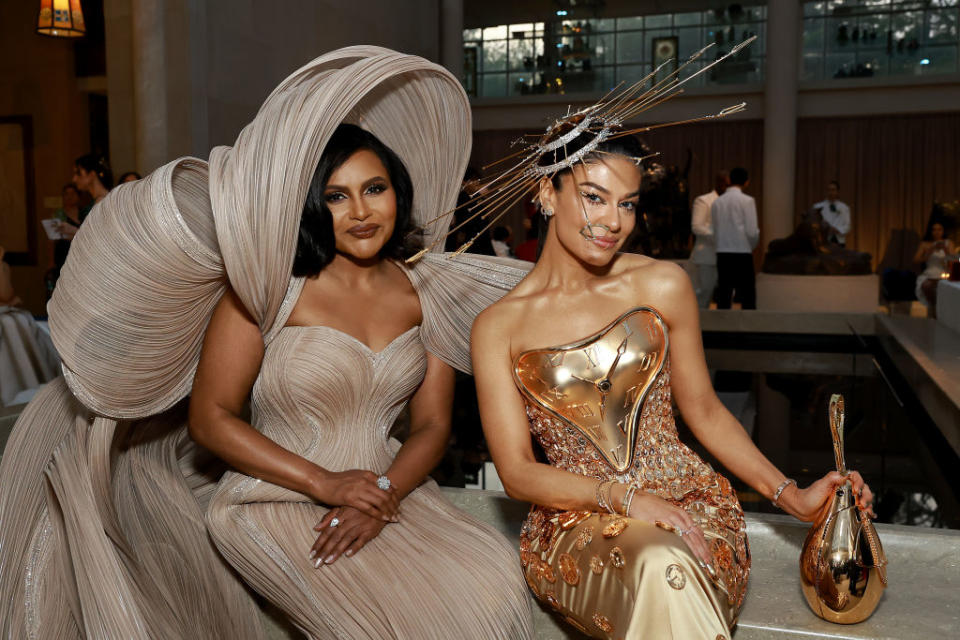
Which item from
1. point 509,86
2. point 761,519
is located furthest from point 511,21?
point 761,519

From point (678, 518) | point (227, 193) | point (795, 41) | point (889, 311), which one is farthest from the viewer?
point (795, 41)

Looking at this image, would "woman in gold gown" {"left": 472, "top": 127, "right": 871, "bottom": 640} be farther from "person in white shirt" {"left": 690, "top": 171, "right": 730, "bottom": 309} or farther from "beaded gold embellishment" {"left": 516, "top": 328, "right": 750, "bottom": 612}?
"person in white shirt" {"left": 690, "top": 171, "right": 730, "bottom": 309}

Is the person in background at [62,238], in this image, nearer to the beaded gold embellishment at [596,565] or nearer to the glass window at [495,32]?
the beaded gold embellishment at [596,565]

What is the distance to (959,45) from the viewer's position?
14.1 meters

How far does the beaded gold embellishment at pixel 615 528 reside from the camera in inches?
69.8

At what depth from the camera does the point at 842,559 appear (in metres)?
1.87

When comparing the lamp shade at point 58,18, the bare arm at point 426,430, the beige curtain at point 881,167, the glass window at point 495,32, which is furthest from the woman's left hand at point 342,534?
the glass window at point 495,32

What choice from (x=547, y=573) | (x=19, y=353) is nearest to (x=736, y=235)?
(x=19, y=353)

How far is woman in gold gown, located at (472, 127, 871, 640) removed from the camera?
Result: 1903mm

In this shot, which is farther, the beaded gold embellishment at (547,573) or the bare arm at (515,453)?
the beaded gold embellishment at (547,573)

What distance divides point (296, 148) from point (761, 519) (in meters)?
1.61

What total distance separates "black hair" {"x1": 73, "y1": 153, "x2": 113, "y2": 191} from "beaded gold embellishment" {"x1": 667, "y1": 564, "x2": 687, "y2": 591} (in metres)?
5.01

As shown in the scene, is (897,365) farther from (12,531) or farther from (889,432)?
(12,531)

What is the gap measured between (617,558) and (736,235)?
8.26 meters
